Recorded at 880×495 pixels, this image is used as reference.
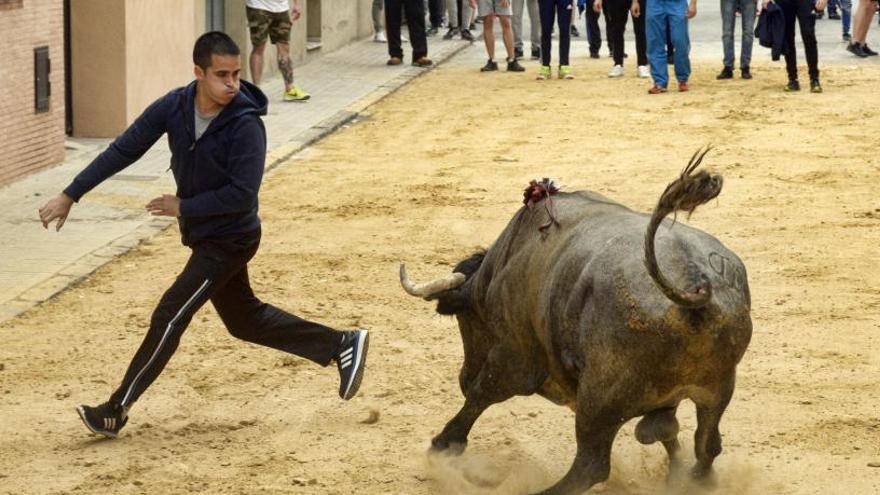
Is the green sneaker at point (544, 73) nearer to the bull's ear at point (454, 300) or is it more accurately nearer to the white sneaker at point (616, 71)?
the white sneaker at point (616, 71)

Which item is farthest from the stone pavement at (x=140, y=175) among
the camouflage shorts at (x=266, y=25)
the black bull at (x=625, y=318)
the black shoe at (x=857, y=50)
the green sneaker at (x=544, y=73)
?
the black bull at (x=625, y=318)

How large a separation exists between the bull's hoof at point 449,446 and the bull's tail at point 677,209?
179 centimetres

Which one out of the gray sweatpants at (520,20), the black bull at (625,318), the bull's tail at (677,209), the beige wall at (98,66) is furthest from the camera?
the gray sweatpants at (520,20)

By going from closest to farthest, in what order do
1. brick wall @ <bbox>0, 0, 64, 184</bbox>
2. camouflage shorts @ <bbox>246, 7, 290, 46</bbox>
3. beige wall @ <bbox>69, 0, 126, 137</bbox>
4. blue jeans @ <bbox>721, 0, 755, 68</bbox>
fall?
brick wall @ <bbox>0, 0, 64, 184</bbox>
beige wall @ <bbox>69, 0, 126, 137</bbox>
camouflage shorts @ <bbox>246, 7, 290, 46</bbox>
blue jeans @ <bbox>721, 0, 755, 68</bbox>

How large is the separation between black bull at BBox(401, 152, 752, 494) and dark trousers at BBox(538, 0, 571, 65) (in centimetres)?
1609

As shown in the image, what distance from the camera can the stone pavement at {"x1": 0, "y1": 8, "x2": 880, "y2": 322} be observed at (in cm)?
1160

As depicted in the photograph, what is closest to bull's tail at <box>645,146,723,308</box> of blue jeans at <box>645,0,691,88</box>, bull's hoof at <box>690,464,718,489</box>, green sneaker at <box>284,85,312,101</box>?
bull's hoof at <box>690,464,718,489</box>

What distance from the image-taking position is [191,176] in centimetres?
764

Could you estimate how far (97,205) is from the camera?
13891 millimetres

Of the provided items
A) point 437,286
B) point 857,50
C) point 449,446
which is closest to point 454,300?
point 437,286

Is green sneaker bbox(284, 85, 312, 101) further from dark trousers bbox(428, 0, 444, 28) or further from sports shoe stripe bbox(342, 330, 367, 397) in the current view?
sports shoe stripe bbox(342, 330, 367, 397)

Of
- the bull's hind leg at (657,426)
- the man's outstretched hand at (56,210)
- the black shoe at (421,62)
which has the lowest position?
the bull's hind leg at (657,426)

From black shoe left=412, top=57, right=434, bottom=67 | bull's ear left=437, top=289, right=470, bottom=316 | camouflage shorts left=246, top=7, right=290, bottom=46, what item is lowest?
bull's ear left=437, top=289, right=470, bottom=316

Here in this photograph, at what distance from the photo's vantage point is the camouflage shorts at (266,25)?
2006 centimetres
